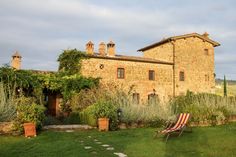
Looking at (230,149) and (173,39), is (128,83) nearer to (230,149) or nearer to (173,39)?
(173,39)

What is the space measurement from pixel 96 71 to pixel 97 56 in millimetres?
1164

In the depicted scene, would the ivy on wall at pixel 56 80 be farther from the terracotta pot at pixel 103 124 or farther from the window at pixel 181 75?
the window at pixel 181 75

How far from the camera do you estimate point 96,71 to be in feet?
73.3

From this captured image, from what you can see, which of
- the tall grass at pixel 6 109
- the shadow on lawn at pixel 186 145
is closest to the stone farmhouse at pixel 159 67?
the tall grass at pixel 6 109

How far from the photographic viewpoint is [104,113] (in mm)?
11227

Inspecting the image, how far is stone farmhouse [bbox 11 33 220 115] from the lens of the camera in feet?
74.0

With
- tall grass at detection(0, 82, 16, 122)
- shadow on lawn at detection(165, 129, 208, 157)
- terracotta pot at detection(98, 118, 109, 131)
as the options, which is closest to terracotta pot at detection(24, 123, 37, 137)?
tall grass at detection(0, 82, 16, 122)

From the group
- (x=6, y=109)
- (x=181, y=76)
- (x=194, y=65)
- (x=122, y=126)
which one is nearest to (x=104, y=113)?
(x=122, y=126)

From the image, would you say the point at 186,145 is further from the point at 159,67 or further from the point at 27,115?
the point at 159,67

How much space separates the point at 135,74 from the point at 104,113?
13.2 metres

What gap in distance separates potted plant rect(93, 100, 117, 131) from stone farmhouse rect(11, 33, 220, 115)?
9830 mm

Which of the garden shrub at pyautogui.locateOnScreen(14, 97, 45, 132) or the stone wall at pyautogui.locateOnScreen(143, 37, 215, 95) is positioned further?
the stone wall at pyautogui.locateOnScreen(143, 37, 215, 95)

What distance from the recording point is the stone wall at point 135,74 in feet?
73.2

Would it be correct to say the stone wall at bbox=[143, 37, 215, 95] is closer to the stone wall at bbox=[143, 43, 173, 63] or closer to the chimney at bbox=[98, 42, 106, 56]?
the stone wall at bbox=[143, 43, 173, 63]
